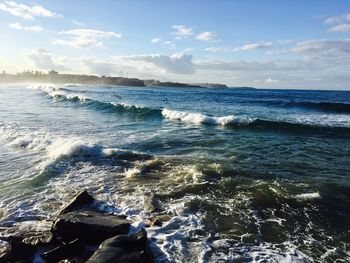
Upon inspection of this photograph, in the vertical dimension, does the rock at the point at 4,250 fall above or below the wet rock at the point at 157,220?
below

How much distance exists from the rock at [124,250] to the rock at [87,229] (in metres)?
0.57

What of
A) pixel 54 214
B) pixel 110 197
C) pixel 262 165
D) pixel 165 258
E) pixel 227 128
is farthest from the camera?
pixel 227 128

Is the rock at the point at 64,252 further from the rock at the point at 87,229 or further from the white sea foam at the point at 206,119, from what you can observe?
the white sea foam at the point at 206,119

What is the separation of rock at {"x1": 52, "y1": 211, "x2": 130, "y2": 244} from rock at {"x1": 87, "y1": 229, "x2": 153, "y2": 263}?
1.88ft

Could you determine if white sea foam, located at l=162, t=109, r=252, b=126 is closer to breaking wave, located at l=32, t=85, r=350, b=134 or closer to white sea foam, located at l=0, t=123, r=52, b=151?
breaking wave, located at l=32, t=85, r=350, b=134

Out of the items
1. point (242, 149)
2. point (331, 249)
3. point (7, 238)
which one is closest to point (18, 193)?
point (7, 238)

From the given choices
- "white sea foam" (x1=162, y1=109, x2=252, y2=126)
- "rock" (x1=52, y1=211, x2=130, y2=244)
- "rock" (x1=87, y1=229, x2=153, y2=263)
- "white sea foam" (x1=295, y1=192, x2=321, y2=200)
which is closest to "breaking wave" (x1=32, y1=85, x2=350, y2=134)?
"white sea foam" (x1=162, y1=109, x2=252, y2=126)

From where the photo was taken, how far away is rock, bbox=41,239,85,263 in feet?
23.0

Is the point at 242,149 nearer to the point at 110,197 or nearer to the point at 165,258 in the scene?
the point at 110,197

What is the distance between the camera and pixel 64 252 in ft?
23.4

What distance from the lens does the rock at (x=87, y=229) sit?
24.8 ft

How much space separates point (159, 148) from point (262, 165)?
5.54m

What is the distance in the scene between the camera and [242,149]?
57.0ft

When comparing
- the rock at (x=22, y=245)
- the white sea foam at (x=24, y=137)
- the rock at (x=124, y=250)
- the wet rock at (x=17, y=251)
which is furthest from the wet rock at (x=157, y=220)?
the white sea foam at (x=24, y=137)
